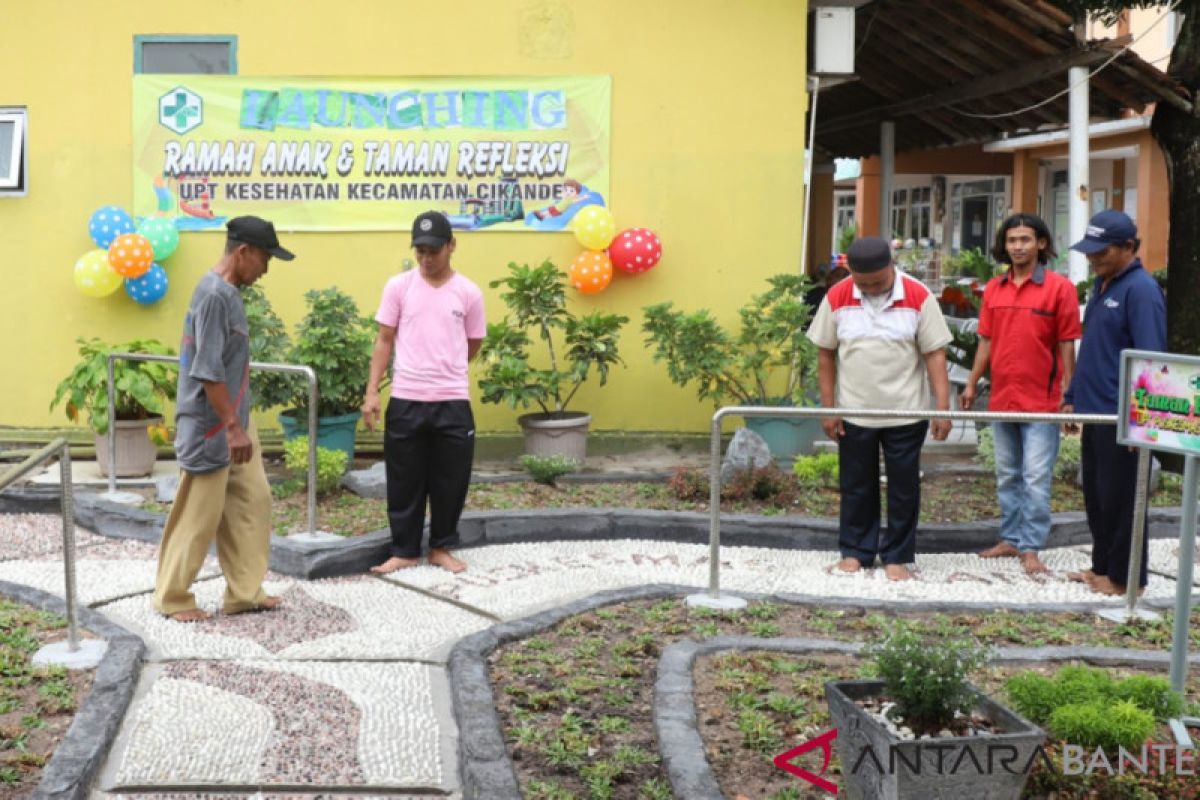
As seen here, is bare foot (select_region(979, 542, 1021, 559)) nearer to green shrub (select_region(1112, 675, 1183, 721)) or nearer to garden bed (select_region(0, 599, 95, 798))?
green shrub (select_region(1112, 675, 1183, 721))

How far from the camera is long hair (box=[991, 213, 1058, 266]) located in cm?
716

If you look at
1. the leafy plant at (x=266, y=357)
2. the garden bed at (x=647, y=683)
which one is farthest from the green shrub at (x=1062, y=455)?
the leafy plant at (x=266, y=357)

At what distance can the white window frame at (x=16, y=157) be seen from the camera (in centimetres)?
1005

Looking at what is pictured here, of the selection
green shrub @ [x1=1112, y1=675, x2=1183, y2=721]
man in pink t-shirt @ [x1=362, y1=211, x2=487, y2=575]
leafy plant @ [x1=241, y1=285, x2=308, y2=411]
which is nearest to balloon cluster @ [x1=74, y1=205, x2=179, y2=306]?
leafy plant @ [x1=241, y1=285, x2=308, y2=411]

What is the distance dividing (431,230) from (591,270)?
3.16 meters

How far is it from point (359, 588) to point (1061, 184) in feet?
78.4

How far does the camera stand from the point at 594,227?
982cm

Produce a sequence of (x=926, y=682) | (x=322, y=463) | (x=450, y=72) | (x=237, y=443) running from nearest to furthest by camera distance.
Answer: (x=926, y=682) → (x=237, y=443) → (x=322, y=463) → (x=450, y=72)

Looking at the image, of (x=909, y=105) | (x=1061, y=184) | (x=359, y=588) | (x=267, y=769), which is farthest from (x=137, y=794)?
(x=1061, y=184)

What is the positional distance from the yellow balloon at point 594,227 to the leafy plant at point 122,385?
2976mm

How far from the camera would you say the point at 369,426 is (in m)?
6.98

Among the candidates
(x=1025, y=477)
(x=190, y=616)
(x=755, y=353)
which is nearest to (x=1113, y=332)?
(x=1025, y=477)

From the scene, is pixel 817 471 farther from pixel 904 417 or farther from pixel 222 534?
pixel 222 534

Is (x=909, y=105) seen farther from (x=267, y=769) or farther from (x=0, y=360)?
(x=267, y=769)
